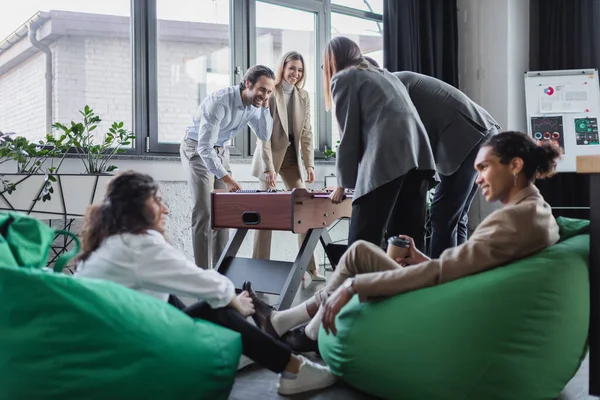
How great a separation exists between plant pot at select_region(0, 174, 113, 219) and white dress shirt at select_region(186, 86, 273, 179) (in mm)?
581

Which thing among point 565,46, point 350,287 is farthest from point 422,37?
point 350,287

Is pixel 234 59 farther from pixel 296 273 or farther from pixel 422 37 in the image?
pixel 296 273

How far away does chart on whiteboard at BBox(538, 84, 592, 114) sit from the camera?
4.88 meters

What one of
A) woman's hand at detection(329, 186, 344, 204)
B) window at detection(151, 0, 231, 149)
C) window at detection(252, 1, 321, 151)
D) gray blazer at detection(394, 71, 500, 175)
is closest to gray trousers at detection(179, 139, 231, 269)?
window at detection(151, 0, 231, 149)

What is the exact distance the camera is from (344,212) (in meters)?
3.05

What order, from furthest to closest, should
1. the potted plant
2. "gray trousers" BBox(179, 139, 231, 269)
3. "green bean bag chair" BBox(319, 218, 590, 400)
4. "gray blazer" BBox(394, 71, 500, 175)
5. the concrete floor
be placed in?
"gray trousers" BBox(179, 139, 231, 269) → the potted plant → "gray blazer" BBox(394, 71, 500, 175) → the concrete floor → "green bean bag chair" BBox(319, 218, 590, 400)

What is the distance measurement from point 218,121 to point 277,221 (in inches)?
37.2

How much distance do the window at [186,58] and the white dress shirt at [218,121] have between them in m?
0.71

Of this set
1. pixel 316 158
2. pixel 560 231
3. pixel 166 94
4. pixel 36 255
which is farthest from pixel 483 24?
pixel 36 255

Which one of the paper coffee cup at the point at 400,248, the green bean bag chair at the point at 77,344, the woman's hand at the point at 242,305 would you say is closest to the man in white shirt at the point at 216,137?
the paper coffee cup at the point at 400,248

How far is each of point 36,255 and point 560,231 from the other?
1494 millimetres

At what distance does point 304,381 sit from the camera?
1755 millimetres

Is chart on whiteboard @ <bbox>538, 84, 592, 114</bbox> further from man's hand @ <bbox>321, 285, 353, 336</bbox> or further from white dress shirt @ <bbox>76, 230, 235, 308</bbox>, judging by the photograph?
white dress shirt @ <bbox>76, 230, 235, 308</bbox>

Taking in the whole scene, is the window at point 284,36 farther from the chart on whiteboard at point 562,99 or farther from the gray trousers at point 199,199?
the chart on whiteboard at point 562,99
